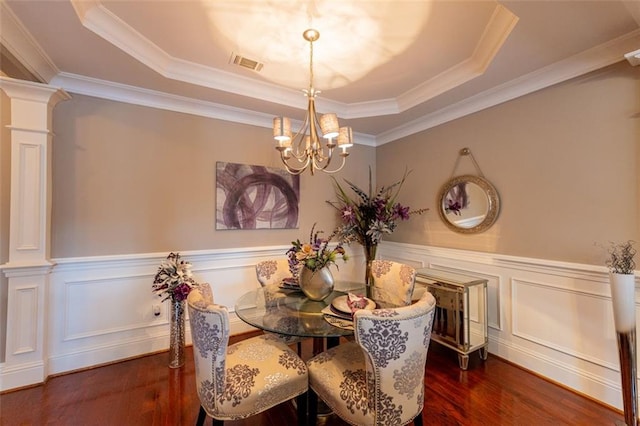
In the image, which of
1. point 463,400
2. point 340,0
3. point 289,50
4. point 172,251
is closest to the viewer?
point 340,0

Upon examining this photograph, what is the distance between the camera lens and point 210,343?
4.66ft

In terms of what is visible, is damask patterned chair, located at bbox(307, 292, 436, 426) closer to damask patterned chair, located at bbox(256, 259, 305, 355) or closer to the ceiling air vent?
damask patterned chair, located at bbox(256, 259, 305, 355)

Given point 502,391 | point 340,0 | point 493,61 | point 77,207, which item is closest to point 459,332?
point 502,391

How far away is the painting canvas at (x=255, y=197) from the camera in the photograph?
3119mm

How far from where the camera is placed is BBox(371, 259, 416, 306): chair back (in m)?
2.26

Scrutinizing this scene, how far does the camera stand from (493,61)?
2178mm

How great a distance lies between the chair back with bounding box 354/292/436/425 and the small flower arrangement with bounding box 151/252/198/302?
1.82m

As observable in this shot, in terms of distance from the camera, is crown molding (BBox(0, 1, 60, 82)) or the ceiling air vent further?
the ceiling air vent

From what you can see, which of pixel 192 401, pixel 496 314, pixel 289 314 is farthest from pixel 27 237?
pixel 496 314

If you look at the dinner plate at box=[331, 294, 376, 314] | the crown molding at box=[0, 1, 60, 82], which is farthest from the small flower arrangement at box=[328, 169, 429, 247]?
the crown molding at box=[0, 1, 60, 82]

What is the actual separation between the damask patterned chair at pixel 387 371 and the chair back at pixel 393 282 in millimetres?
729

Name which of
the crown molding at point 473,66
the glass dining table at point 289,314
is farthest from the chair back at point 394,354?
the crown molding at point 473,66

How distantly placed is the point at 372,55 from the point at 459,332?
2.55 metres

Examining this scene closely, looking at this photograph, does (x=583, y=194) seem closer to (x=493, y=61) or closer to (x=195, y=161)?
(x=493, y=61)
